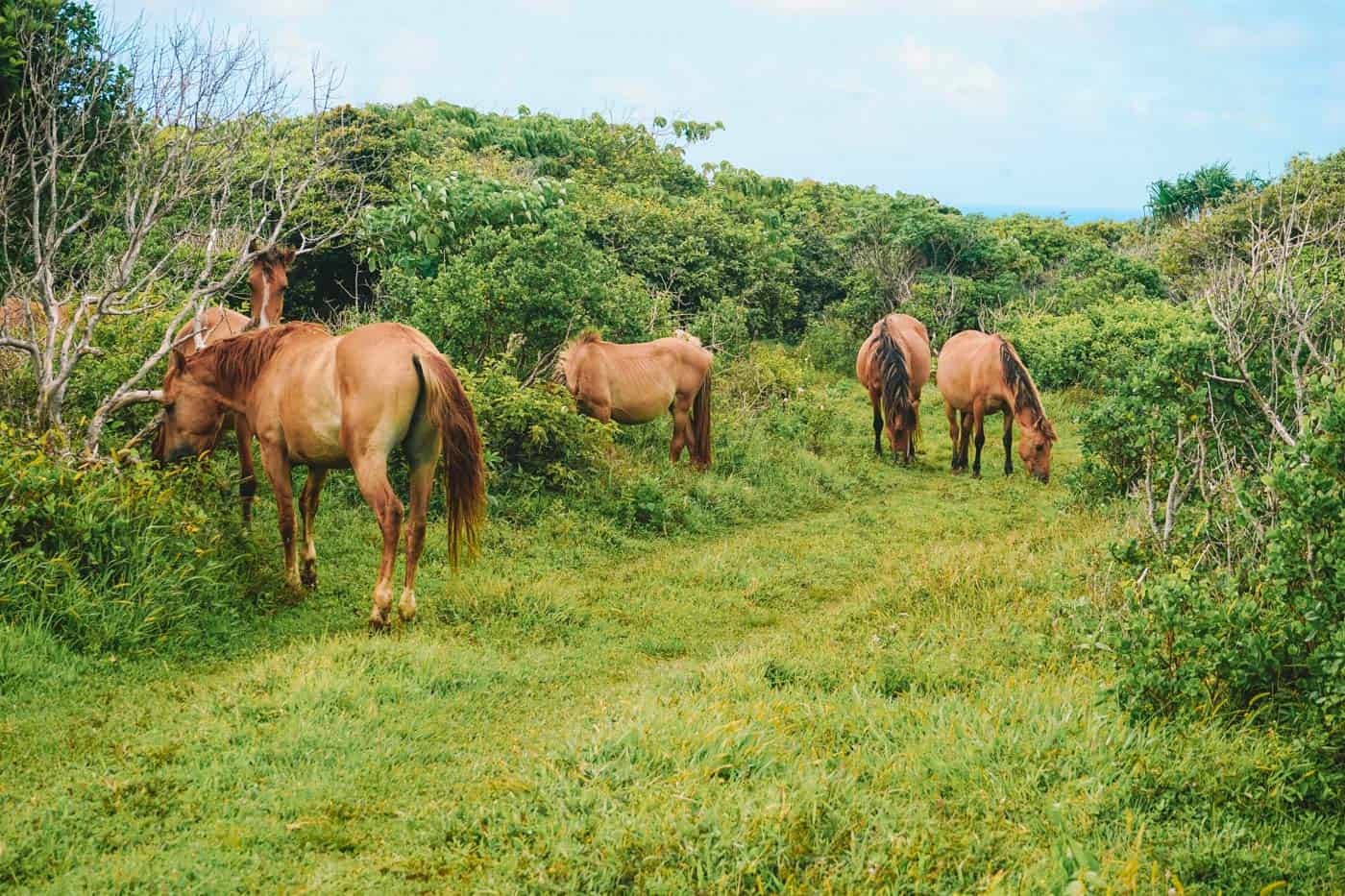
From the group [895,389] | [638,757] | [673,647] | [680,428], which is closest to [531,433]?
[680,428]

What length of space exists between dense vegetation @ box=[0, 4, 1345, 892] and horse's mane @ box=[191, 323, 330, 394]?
99 centimetres

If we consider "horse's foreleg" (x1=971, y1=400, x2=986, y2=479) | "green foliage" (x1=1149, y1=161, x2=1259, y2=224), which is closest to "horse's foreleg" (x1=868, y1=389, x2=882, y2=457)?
"horse's foreleg" (x1=971, y1=400, x2=986, y2=479)

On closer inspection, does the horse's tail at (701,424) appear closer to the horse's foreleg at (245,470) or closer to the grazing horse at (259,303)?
the grazing horse at (259,303)

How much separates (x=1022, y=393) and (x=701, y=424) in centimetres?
408

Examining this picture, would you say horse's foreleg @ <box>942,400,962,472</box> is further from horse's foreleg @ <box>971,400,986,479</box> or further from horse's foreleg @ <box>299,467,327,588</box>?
horse's foreleg @ <box>299,467,327,588</box>

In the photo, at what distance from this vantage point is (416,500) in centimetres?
636

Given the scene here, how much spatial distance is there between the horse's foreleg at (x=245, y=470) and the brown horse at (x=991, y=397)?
860 centimetres

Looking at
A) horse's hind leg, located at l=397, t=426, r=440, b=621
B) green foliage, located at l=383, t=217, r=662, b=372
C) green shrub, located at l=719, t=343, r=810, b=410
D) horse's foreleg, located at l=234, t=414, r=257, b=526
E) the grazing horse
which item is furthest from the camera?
green shrub, located at l=719, t=343, r=810, b=410

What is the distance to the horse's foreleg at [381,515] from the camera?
6074 mm

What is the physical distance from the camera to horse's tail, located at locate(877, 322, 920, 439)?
1234 cm

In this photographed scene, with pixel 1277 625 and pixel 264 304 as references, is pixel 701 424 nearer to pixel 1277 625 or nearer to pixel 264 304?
pixel 264 304

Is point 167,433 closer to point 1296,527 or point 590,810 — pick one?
point 590,810

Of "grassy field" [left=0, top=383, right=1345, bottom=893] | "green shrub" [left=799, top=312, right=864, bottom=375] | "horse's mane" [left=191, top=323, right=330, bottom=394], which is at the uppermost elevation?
"green shrub" [left=799, top=312, right=864, bottom=375]

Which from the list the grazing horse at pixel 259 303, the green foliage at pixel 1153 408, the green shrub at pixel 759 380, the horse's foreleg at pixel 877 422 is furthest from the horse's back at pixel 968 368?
the grazing horse at pixel 259 303
